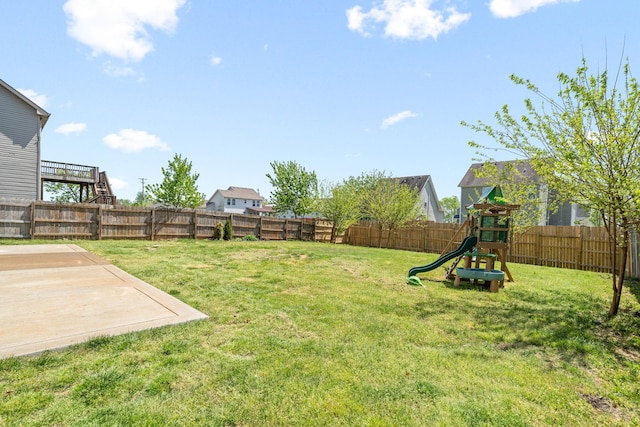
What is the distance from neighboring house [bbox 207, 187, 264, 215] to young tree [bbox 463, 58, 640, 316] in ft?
171

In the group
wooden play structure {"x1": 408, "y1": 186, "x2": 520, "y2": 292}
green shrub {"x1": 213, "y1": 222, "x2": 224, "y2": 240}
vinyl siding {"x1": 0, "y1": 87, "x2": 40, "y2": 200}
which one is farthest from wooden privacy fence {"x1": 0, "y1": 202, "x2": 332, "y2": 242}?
wooden play structure {"x1": 408, "y1": 186, "x2": 520, "y2": 292}

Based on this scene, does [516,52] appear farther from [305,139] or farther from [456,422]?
[305,139]

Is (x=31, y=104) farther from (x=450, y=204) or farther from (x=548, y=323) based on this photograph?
(x=450, y=204)

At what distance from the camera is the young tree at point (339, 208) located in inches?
904

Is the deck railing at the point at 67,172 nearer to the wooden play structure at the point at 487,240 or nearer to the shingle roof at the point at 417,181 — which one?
the wooden play structure at the point at 487,240

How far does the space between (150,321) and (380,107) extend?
12.7 meters

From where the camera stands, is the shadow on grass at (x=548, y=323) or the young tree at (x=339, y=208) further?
the young tree at (x=339, y=208)

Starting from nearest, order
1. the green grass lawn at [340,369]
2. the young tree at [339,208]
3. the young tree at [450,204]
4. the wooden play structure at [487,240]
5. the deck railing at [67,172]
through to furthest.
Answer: the green grass lawn at [340,369] → the wooden play structure at [487,240] → the deck railing at [67,172] → the young tree at [339,208] → the young tree at [450,204]

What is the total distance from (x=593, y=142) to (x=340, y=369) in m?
4.64

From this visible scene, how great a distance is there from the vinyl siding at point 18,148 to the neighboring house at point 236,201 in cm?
3787

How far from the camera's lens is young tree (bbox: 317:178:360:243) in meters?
23.0

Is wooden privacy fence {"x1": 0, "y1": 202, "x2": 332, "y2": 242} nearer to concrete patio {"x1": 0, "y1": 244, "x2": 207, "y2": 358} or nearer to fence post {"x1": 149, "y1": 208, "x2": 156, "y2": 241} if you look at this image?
fence post {"x1": 149, "y1": 208, "x2": 156, "y2": 241}

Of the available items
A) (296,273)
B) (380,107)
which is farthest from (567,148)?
(380,107)

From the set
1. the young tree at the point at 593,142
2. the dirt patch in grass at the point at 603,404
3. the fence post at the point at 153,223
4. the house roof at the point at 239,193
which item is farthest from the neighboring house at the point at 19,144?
the house roof at the point at 239,193
